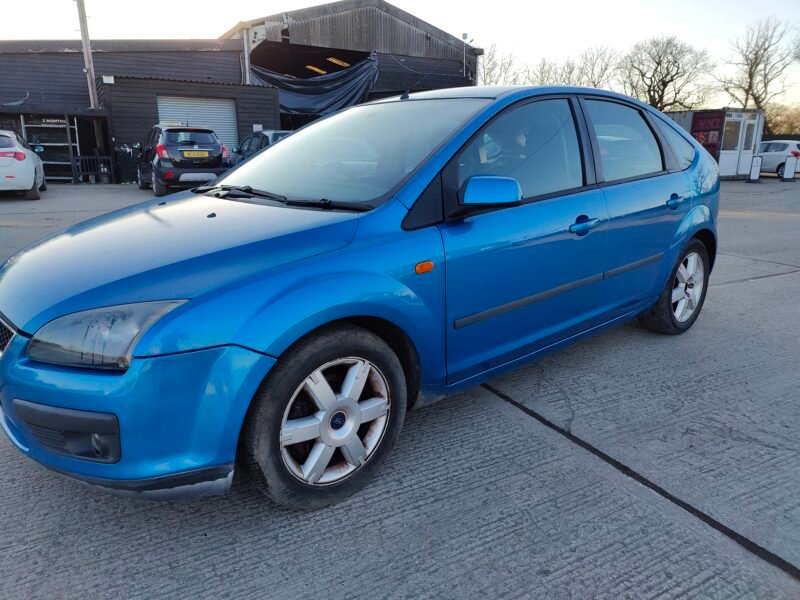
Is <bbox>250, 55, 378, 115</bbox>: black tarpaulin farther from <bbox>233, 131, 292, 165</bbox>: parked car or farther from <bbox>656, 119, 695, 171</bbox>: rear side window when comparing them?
<bbox>656, 119, 695, 171</bbox>: rear side window

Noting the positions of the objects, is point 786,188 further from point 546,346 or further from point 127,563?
point 127,563

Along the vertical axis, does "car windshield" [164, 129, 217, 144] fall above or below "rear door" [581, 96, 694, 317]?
above

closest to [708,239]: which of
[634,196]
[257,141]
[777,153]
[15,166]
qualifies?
[634,196]

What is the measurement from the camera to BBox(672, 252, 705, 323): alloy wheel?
3.89 m

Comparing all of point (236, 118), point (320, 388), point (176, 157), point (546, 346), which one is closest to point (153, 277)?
point (320, 388)

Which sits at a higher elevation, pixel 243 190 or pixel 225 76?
pixel 225 76

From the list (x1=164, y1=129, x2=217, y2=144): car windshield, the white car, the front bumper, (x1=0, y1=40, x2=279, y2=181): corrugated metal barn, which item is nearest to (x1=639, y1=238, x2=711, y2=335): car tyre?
the front bumper

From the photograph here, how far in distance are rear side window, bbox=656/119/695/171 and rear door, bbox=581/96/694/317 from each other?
0.26 ft

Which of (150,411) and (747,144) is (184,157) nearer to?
(150,411)

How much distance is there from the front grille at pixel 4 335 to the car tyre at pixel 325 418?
87cm

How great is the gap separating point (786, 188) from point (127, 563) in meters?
21.1

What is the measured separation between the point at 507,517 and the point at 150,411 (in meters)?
1.31

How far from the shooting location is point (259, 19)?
2064 cm

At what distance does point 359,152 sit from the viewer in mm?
2865
